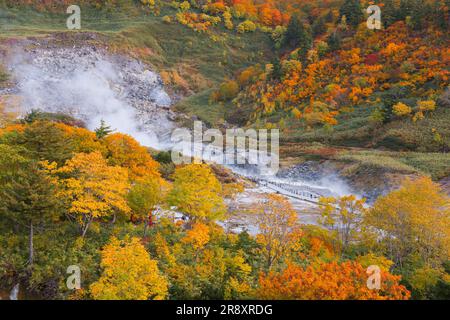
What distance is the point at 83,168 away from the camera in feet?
74.0

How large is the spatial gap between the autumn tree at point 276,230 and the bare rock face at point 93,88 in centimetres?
3980

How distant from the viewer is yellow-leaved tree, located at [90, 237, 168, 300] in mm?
16234

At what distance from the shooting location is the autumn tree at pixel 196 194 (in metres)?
24.3

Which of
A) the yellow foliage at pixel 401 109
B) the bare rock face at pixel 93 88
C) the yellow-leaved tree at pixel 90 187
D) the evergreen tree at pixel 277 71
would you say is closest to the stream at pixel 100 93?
the bare rock face at pixel 93 88

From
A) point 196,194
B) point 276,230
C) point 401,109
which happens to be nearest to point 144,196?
point 196,194

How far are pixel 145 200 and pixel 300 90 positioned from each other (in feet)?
181

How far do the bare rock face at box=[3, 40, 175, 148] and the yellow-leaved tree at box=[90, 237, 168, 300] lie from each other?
4390cm

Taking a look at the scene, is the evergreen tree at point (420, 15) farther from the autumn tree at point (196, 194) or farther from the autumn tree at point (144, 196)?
the autumn tree at point (144, 196)

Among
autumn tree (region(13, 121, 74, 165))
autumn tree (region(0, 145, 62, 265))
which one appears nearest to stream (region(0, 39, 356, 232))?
autumn tree (region(13, 121, 74, 165))

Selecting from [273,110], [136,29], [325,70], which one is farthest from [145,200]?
[136,29]

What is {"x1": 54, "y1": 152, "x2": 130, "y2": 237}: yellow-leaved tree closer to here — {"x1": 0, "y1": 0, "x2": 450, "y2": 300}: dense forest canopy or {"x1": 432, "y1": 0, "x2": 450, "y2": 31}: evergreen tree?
{"x1": 0, "y1": 0, "x2": 450, "y2": 300}: dense forest canopy

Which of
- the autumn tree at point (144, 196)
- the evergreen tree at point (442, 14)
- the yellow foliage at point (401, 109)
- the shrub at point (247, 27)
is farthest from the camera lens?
the shrub at point (247, 27)

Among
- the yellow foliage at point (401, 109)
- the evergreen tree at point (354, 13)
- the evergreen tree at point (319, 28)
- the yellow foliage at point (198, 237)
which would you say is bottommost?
the yellow foliage at point (198, 237)

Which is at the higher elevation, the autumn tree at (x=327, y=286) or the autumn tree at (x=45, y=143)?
the autumn tree at (x=45, y=143)
